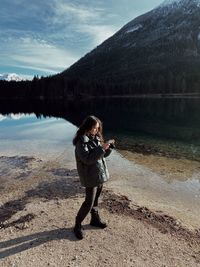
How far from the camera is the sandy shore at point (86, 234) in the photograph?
11.2 m

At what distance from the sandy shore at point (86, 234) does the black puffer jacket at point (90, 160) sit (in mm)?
2266

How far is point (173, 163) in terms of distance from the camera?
27.8 meters

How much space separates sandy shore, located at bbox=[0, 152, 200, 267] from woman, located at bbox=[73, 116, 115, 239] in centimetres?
107

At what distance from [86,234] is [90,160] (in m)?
3.20

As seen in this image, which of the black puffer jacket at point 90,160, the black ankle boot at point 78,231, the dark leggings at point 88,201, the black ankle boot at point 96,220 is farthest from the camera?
the black ankle boot at point 96,220

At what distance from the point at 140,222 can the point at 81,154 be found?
454 centimetres

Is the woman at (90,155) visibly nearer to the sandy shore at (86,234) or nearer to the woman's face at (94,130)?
the woman's face at (94,130)

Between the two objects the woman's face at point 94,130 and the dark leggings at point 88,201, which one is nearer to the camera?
the woman's face at point 94,130

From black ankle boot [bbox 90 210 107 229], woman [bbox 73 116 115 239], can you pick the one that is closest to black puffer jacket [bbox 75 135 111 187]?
Answer: woman [bbox 73 116 115 239]

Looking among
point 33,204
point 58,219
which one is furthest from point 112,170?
point 58,219

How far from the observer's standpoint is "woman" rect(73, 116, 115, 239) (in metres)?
11.2

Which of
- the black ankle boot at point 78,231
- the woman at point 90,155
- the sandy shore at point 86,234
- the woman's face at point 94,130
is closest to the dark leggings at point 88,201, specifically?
the woman at point 90,155

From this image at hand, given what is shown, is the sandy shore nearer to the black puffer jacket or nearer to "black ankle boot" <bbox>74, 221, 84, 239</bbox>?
"black ankle boot" <bbox>74, 221, 84, 239</bbox>

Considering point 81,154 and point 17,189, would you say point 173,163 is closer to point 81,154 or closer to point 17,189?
point 17,189
